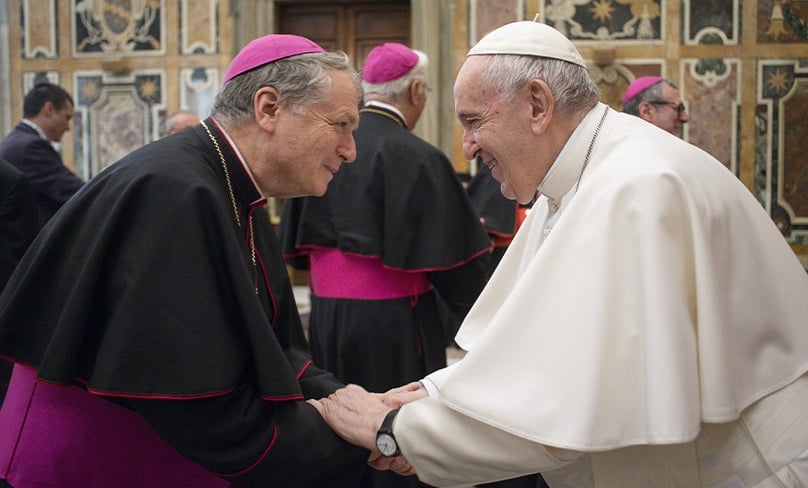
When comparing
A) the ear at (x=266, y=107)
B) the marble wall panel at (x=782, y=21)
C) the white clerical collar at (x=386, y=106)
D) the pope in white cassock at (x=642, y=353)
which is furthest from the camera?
the marble wall panel at (x=782, y=21)

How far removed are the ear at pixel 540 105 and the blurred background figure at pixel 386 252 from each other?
72.4 inches

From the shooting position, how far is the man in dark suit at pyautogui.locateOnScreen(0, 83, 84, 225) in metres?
6.06

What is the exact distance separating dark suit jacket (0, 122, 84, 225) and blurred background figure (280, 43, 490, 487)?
2.50 metres

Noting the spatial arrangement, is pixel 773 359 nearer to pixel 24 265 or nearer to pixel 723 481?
pixel 723 481

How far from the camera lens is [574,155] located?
85.6 inches

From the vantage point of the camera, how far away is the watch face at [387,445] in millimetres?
2127

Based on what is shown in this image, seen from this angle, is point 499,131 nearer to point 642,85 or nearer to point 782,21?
point 642,85

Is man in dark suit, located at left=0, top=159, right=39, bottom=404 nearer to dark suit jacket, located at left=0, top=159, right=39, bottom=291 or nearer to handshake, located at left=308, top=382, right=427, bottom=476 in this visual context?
dark suit jacket, located at left=0, top=159, right=39, bottom=291

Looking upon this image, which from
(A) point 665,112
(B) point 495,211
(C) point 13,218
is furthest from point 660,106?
(C) point 13,218

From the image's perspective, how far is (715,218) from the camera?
6.17ft

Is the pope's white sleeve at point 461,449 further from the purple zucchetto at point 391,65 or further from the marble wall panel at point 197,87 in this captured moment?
the marble wall panel at point 197,87

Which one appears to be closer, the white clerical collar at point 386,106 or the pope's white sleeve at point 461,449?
the pope's white sleeve at point 461,449

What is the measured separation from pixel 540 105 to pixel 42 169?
476cm

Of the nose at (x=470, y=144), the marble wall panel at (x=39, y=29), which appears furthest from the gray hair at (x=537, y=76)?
the marble wall panel at (x=39, y=29)
